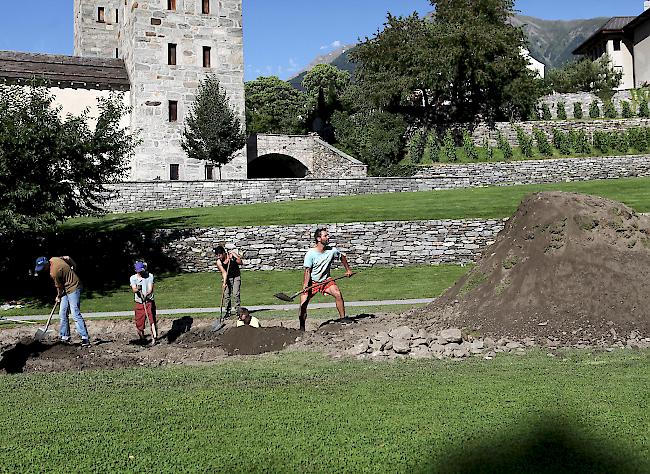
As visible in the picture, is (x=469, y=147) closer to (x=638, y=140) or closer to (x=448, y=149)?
(x=448, y=149)

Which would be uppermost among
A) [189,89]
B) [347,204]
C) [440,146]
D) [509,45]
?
[509,45]

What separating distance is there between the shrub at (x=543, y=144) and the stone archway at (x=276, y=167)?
51.0ft

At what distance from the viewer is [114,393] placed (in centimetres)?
893

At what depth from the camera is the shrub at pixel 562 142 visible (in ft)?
→ 149

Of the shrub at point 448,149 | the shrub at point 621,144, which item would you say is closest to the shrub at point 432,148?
the shrub at point 448,149

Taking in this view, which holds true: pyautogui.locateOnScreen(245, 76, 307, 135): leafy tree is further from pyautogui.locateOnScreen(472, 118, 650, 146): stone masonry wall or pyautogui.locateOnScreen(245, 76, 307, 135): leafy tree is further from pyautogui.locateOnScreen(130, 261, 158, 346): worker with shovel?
pyautogui.locateOnScreen(130, 261, 158, 346): worker with shovel

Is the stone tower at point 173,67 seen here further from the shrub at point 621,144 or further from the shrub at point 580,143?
the shrub at point 621,144

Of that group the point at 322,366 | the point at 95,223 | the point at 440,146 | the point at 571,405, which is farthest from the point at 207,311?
the point at 440,146

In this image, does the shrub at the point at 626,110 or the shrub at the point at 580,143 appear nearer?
the shrub at the point at 580,143

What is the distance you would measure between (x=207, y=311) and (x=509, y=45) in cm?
3648

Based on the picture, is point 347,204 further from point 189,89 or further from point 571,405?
point 571,405

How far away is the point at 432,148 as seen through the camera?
148ft

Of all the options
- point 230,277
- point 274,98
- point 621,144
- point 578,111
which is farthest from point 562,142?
point 274,98

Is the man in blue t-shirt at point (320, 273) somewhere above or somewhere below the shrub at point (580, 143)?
below
